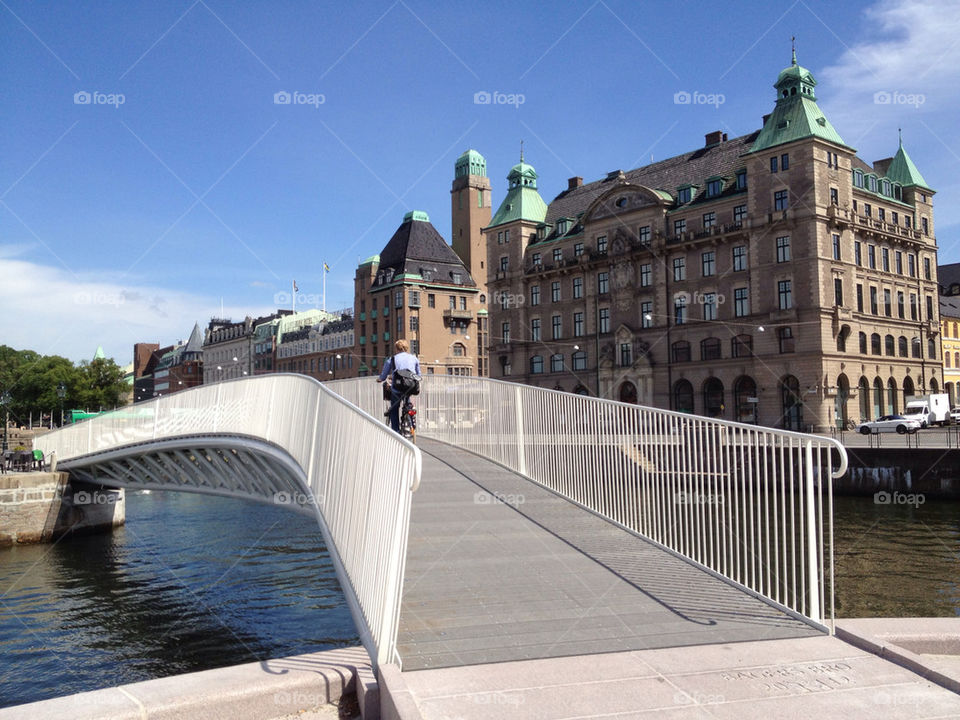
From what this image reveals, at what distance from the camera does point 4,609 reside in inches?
803

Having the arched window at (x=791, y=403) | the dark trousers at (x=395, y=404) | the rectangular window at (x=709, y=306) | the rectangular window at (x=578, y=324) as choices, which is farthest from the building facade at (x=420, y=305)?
the dark trousers at (x=395, y=404)

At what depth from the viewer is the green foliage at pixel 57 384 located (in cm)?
8894

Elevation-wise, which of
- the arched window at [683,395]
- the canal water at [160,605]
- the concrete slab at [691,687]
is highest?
the arched window at [683,395]

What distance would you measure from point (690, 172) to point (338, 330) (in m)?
57.2

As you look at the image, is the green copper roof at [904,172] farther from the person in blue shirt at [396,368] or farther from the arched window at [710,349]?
the person in blue shirt at [396,368]

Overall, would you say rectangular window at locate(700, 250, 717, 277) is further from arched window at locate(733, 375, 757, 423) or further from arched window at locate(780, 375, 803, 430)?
arched window at locate(780, 375, 803, 430)

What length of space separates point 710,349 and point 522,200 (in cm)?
2660

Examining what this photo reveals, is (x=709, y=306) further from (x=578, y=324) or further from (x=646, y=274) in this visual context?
(x=578, y=324)

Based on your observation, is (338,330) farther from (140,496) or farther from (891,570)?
(891,570)

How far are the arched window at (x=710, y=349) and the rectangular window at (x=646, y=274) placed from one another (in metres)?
7.27

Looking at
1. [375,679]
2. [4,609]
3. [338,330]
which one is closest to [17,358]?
[338,330]

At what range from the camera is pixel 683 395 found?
58.6m

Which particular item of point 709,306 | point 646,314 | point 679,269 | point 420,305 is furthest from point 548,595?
point 420,305

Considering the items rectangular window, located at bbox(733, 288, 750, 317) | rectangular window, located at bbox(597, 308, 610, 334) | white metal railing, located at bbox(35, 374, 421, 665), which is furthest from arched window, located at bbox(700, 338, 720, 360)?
white metal railing, located at bbox(35, 374, 421, 665)
